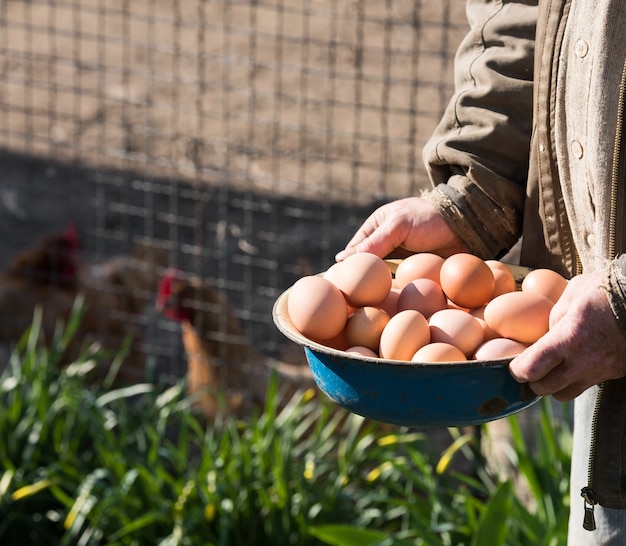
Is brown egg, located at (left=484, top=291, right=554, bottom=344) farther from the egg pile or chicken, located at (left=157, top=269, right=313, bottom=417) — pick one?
chicken, located at (left=157, top=269, right=313, bottom=417)

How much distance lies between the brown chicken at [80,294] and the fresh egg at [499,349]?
269cm

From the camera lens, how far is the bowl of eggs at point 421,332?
156 cm

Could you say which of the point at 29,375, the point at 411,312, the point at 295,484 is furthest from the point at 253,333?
the point at 411,312

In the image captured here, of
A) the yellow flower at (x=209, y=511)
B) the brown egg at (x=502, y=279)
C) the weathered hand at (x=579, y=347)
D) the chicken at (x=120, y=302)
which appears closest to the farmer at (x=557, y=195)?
the weathered hand at (x=579, y=347)

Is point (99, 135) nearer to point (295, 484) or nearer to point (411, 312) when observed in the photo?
point (295, 484)

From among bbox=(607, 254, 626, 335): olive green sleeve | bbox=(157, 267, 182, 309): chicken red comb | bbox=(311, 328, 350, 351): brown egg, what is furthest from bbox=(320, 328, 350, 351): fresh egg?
bbox=(157, 267, 182, 309): chicken red comb

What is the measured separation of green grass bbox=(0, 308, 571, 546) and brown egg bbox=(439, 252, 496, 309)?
112 cm

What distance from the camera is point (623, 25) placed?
1.54m

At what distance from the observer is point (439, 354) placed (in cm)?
158

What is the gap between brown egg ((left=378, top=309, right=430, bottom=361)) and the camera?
1.63 metres

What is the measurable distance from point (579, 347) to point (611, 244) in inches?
8.4

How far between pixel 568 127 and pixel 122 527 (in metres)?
2.06

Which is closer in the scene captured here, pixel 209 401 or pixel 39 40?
pixel 209 401

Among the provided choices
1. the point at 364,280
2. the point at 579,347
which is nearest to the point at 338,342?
the point at 364,280
